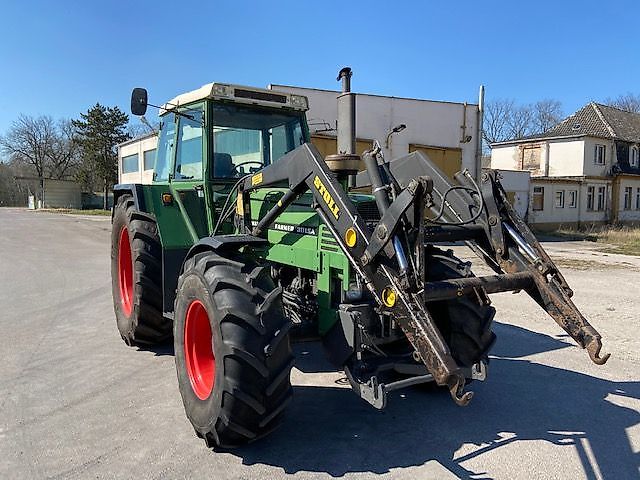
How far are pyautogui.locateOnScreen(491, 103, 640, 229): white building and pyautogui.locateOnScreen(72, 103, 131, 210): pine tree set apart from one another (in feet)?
106

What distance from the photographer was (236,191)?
454 centimetres

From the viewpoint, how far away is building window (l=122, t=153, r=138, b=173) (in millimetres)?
30309

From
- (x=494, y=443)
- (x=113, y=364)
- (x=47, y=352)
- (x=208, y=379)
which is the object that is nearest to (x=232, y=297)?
(x=208, y=379)

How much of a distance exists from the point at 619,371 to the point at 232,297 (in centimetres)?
400

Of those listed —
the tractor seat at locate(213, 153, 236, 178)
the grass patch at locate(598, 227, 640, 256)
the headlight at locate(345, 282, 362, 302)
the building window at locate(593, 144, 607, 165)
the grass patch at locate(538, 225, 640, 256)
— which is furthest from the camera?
the building window at locate(593, 144, 607, 165)

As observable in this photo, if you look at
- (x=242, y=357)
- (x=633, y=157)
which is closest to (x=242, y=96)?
(x=242, y=357)

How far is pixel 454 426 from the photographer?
389 centimetres

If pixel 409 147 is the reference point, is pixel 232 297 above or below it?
below

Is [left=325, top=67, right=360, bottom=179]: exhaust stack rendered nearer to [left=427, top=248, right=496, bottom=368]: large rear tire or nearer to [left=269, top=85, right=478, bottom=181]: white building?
[left=427, top=248, right=496, bottom=368]: large rear tire

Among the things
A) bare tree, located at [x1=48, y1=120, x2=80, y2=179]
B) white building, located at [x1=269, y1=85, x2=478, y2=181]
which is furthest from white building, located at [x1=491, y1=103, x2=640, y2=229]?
bare tree, located at [x1=48, y1=120, x2=80, y2=179]

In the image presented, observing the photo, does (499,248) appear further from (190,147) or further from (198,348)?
(190,147)

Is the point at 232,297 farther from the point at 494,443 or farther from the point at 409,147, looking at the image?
the point at 409,147

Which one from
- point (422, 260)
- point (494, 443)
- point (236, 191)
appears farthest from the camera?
point (236, 191)

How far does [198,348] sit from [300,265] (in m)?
0.94
